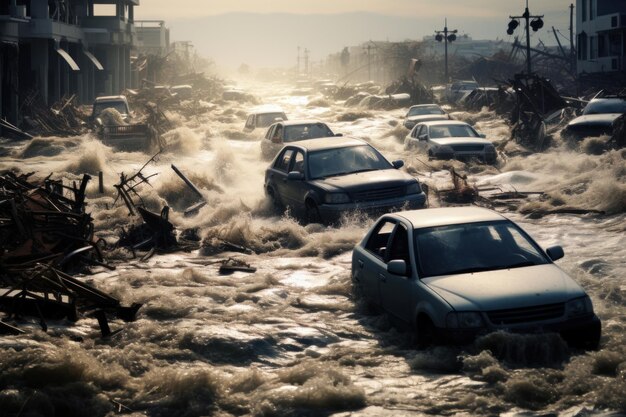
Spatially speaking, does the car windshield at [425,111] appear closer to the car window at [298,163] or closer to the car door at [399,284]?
the car window at [298,163]

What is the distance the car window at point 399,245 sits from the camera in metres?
10.4

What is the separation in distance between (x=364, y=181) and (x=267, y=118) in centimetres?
2289

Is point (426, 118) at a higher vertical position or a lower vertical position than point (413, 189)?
higher

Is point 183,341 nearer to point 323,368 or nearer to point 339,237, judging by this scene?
point 323,368

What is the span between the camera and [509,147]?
34250 millimetres

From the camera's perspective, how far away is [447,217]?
418 inches

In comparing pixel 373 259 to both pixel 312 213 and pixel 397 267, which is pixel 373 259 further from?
pixel 312 213

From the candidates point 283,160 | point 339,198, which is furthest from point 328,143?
point 339,198

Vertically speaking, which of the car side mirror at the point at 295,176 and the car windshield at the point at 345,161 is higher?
the car windshield at the point at 345,161

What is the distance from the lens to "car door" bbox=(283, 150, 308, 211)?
17891 millimetres

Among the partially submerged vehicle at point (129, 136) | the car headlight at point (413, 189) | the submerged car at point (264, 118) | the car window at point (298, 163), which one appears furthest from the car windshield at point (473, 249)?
the submerged car at point (264, 118)

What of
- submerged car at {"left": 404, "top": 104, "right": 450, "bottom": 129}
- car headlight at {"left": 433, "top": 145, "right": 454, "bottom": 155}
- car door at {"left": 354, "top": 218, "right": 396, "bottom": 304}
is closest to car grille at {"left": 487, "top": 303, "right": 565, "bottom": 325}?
car door at {"left": 354, "top": 218, "right": 396, "bottom": 304}

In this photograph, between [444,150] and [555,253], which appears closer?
[555,253]

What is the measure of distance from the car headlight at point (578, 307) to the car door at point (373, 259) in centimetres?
219
